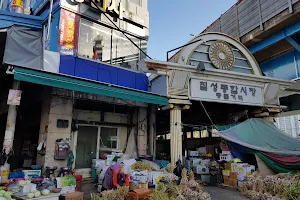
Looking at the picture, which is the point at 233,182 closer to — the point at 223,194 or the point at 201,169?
the point at 223,194

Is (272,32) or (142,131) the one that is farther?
(272,32)

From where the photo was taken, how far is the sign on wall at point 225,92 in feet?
33.2

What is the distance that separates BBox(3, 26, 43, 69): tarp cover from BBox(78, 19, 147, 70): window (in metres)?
1.83

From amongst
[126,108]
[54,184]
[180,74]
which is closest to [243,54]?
[180,74]

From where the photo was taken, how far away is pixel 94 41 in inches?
424

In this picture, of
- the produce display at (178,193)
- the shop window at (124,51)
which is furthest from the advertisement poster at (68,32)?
the produce display at (178,193)

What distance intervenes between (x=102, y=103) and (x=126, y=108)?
55.4 inches

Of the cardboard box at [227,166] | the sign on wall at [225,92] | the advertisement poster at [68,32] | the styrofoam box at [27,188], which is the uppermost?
the advertisement poster at [68,32]

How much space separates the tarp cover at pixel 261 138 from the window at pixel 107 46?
6.23 metres

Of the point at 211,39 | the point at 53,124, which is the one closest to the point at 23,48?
the point at 53,124

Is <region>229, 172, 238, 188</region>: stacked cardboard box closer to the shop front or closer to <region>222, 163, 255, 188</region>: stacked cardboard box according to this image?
<region>222, 163, 255, 188</region>: stacked cardboard box

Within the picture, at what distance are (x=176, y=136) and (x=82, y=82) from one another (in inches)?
185

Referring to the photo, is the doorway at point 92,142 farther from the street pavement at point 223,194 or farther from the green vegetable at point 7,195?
the street pavement at point 223,194

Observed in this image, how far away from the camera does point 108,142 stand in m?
10.7
